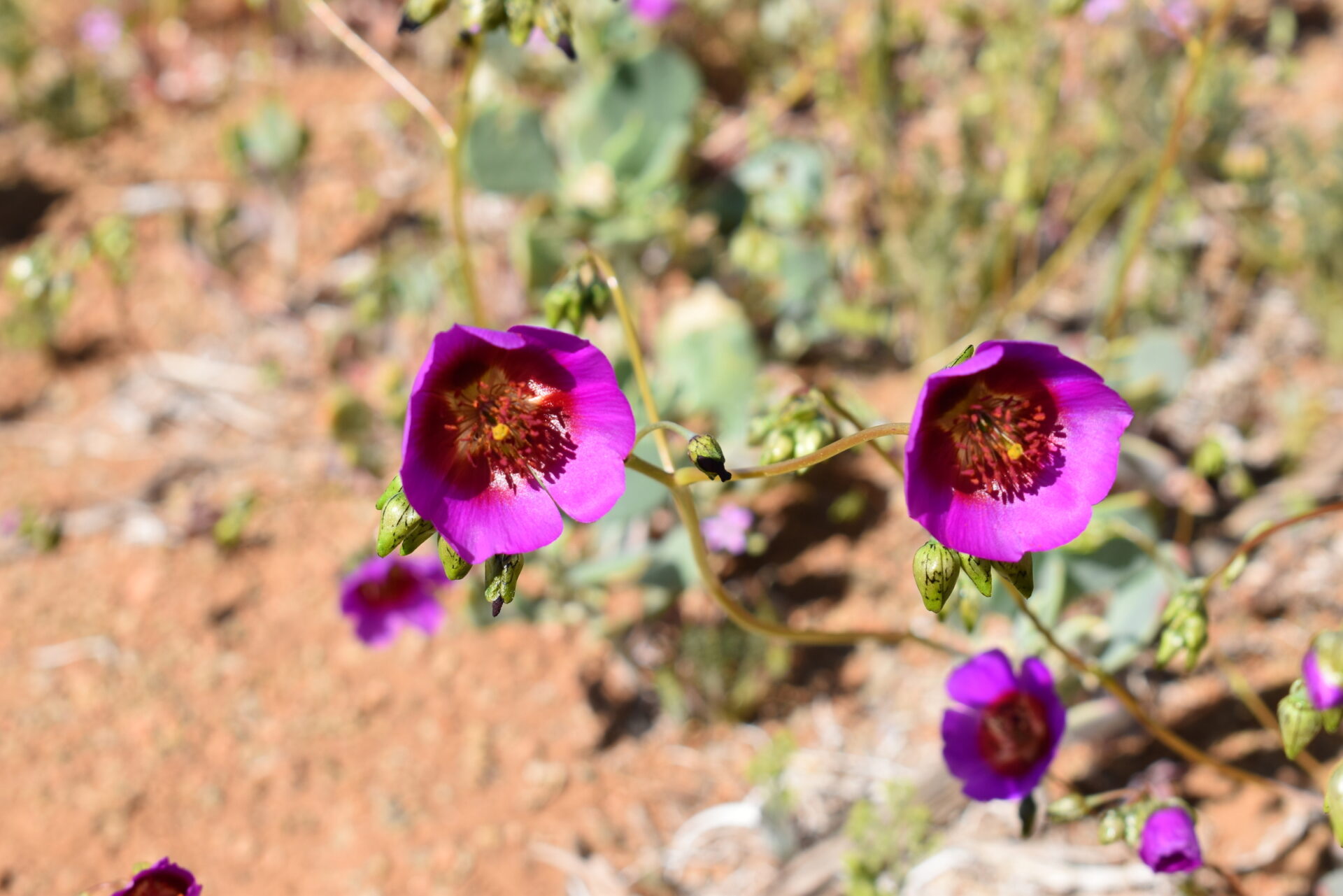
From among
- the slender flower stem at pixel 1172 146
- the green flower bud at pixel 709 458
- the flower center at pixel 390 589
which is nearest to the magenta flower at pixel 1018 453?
the green flower bud at pixel 709 458

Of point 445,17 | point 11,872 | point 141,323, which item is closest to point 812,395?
point 11,872

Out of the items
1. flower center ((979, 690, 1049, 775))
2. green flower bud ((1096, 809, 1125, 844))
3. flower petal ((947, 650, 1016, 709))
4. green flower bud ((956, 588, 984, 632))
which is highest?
green flower bud ((956, 588, 984, 632))

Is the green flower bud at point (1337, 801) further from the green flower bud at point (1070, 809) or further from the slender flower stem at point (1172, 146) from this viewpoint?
the slender flower stem at point (1172, 146)

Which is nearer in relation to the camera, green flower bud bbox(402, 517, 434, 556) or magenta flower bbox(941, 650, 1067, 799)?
green flower bud bbox(402, 517, 434, 556)

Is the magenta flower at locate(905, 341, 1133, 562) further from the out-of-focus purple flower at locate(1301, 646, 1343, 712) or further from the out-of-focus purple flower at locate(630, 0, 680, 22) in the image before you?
the out-of-focus purple flower at locate(630, 0, 680, 22)

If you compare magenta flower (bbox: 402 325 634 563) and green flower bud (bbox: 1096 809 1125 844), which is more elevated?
magenta flower (bbox: 402 325 634 563)

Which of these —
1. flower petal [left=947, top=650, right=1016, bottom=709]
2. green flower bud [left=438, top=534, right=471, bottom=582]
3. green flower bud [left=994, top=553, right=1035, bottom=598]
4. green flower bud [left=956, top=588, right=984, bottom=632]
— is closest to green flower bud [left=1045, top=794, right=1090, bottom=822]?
flower petal [left=947, top=650, right=1016, bottom=709]

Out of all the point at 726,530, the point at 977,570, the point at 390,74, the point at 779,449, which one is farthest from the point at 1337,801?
the point at 390,74

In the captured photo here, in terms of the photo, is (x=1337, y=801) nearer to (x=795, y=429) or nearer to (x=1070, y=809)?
(x=1070, y=809)
